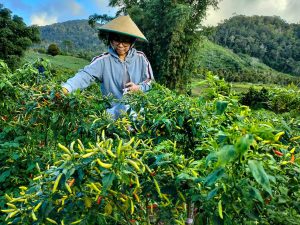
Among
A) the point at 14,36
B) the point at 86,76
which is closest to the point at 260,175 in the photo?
the point at 86,76

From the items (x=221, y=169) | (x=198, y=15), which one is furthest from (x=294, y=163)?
(x=198, y=15)

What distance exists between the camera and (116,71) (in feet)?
12.6

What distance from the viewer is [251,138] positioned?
1040 mm

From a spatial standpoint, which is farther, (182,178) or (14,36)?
(14,36)

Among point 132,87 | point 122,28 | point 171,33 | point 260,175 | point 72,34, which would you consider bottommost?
point 72,34

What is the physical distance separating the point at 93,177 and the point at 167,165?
0.28 m

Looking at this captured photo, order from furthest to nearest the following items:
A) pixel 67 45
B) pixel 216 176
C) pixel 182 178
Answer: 1. pixel 67 45
2. pixel 182 178
3. pixel 216 176

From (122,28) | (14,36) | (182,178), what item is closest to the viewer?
(182,178)

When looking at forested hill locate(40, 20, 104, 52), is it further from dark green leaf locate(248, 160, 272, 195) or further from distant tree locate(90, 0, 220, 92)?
dark green leaf locate(248, 160, 272, 195)

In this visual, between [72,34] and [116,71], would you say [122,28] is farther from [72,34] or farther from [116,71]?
[72,34]

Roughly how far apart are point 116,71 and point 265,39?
10432 centimetres

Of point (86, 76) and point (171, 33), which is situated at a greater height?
point (86, 76)

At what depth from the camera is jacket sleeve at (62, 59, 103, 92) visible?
331 centimetres

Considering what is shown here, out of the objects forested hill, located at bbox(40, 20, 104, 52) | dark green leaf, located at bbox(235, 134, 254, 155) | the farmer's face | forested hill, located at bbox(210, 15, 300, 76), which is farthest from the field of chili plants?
forested hill, located at bbox(40, 20, 104, 52)
